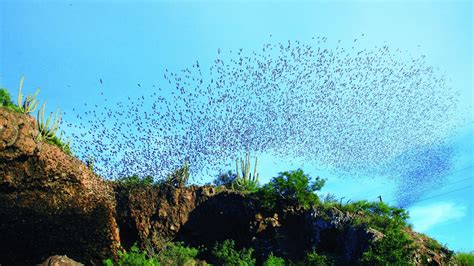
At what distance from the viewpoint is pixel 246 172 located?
99.5 ft

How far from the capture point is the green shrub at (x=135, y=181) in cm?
2648

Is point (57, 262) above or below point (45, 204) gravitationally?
below

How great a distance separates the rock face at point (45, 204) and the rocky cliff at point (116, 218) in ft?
0.14

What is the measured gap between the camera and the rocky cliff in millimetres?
20953

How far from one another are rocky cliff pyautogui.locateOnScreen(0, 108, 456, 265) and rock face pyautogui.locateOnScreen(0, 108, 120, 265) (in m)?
0.04

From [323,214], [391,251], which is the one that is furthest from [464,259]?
[323,214]

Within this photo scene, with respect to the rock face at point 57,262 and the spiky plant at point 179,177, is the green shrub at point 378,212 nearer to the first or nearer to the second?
the spiky plant at point 179,177

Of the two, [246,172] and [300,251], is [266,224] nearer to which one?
[300,251]

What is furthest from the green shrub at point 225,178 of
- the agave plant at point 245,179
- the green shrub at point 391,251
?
the green shrub at point 391,251

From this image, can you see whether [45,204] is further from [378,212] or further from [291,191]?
[378,212]

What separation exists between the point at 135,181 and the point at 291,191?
943 centimetres

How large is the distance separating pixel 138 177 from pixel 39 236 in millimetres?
7037

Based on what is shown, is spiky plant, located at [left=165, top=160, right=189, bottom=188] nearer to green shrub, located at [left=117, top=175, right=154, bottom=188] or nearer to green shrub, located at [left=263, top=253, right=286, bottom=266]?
green shrub, located at [left=117, top=175, right=154, bottom=188]

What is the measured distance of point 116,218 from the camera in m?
24.9
